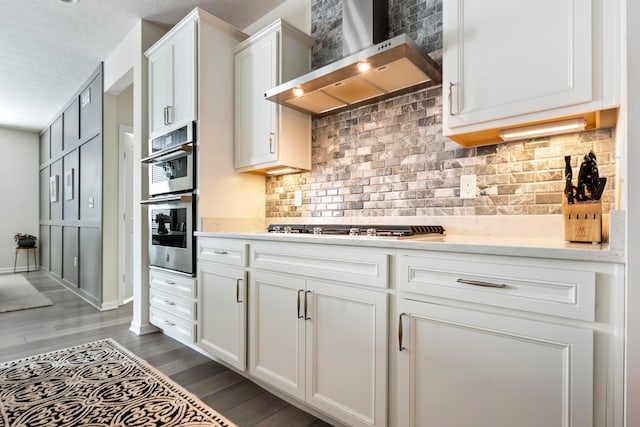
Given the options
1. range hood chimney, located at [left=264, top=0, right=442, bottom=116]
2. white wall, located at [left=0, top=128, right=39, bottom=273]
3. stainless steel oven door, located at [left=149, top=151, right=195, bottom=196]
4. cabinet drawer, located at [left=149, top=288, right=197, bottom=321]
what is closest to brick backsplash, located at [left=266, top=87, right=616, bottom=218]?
range hood chimney, located at [left=264, top=0, right=442, bottom=116]

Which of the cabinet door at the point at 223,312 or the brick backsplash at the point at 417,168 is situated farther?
the cabinet door at the point at 223,312

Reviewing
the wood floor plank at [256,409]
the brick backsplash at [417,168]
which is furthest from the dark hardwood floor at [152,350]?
the brick backsplash at [417,168]

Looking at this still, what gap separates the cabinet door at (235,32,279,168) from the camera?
95.5 inches

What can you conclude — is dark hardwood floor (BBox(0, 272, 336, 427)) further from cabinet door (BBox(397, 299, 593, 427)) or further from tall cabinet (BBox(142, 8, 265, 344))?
cabinet door (BBox(397, 299, 593, 427))

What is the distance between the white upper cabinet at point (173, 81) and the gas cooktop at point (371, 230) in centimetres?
119

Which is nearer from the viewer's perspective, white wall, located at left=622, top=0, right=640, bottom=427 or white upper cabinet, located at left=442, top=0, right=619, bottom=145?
white wall, located at left=622, top=0, right=640, bottom=427

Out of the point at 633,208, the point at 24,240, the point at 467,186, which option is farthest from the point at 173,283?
the point at 24,240

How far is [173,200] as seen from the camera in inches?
105

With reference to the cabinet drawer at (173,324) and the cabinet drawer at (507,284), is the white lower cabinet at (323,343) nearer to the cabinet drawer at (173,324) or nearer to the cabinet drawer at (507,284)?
the cabinet drawer at (507,284)

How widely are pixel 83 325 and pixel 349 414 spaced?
9.85ft

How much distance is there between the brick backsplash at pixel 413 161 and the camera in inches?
61.2

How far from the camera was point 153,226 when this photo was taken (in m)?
2.99

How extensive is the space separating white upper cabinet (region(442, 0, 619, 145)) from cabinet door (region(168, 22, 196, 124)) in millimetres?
1861

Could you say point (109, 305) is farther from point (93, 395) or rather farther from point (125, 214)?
point (93, 395)
